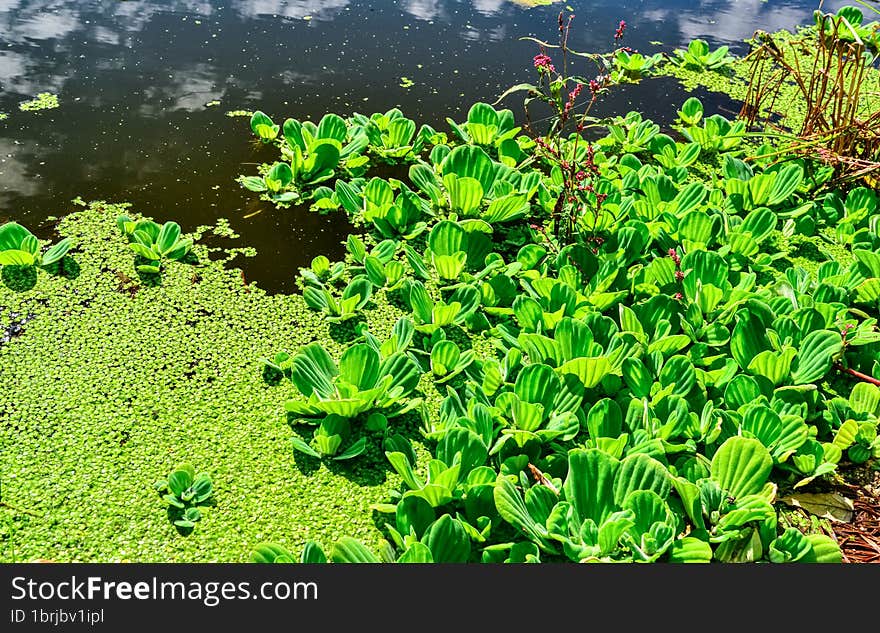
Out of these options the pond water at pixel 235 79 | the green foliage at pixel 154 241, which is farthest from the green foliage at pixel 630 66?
the green foliage at pixel 154 241

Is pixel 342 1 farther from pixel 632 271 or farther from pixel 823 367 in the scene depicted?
pixel 823 367

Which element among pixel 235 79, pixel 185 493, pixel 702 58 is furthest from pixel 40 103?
pixel 702 58

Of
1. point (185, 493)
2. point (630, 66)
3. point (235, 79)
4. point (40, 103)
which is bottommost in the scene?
point (185, 493)

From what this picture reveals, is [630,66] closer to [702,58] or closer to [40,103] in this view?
[702,58]

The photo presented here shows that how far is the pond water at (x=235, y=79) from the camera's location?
2838 mm

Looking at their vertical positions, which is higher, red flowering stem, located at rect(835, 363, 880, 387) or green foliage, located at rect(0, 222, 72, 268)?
red flowering stem, located at rect(835, 363, 880, 387)

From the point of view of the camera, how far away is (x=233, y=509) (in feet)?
5.55

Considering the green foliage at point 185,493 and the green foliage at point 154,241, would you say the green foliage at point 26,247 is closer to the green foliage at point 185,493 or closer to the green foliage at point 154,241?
the green foliage at point 154,241

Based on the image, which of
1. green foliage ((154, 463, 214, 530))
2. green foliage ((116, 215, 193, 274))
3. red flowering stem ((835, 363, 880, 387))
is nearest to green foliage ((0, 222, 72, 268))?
green foliage ((116, 215, 193, 274))

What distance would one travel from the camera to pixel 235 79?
3.84 meters

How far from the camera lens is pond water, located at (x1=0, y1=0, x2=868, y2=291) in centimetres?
284

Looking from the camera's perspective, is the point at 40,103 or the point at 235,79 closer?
the point at 40,103

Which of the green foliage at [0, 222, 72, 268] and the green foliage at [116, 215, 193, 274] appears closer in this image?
the green foliage at [0, 222, 72, 268]

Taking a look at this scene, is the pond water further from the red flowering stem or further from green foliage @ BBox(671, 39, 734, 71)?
the red flowering stem
